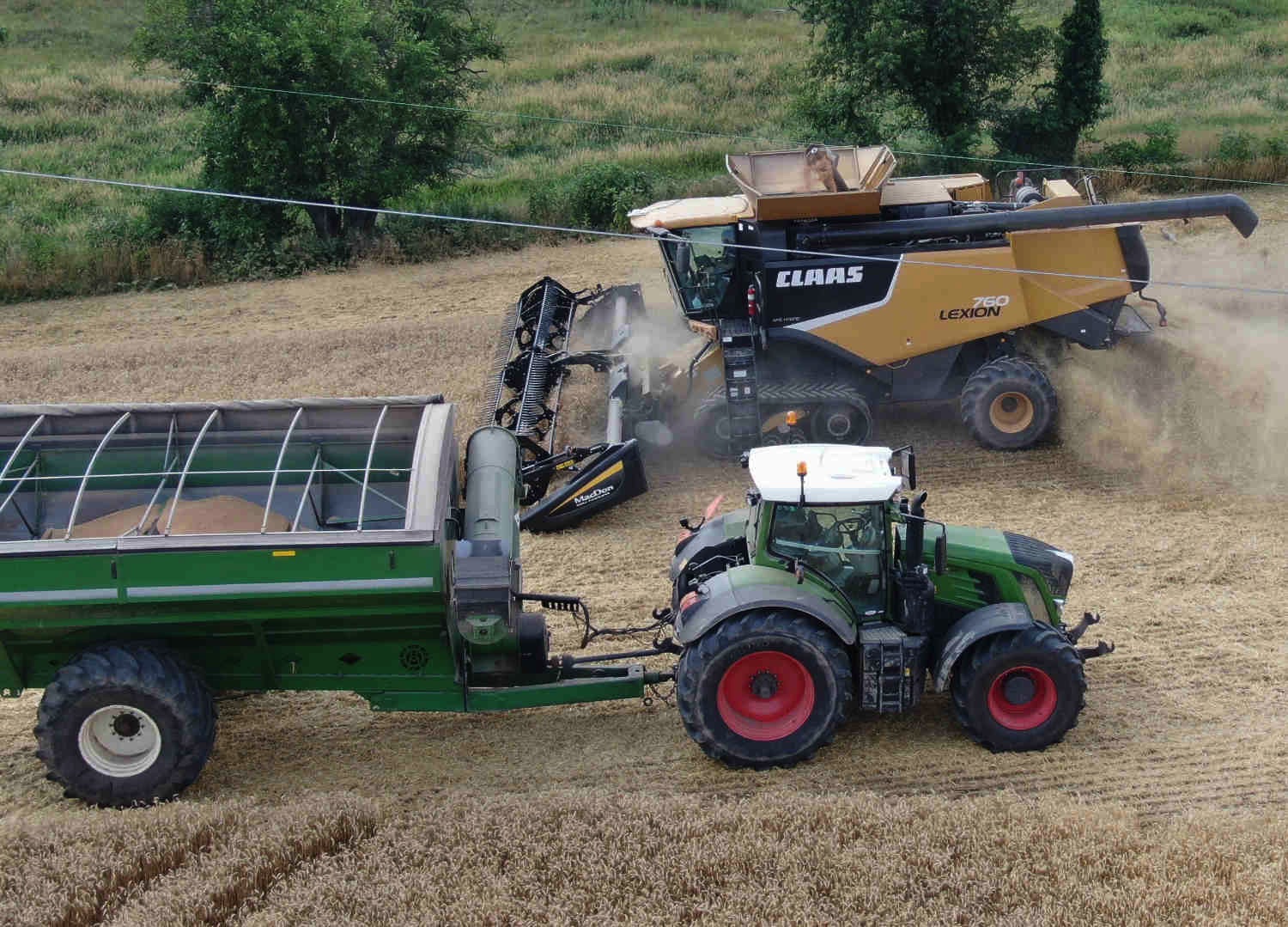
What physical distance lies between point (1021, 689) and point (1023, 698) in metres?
0.07

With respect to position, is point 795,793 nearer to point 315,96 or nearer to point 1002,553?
point 1002,553

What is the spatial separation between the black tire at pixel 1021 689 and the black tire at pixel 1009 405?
5.27 meters

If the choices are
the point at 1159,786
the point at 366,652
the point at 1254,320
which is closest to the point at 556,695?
the point at 366,652

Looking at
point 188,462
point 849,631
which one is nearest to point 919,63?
point 849,631

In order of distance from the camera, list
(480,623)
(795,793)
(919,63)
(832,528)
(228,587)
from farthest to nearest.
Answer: (919,63) < (832,528) < (795,793) < (480,623) < (228,587)

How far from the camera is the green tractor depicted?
25.0 ft

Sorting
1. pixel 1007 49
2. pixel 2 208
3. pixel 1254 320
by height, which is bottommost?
pixel 1254 320

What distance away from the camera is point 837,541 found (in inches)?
309

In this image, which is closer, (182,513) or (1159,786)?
(1159,786)

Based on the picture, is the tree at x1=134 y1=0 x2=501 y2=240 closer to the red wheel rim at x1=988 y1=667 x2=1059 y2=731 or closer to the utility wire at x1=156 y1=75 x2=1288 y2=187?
the utility wire at x1=156 y1=75 x2=1288 y2=187

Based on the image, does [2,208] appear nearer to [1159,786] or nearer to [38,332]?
[38,332]

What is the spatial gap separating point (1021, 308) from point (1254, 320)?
4272 millimetres

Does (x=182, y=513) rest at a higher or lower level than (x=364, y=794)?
higher

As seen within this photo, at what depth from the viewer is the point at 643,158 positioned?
25.8 metres
